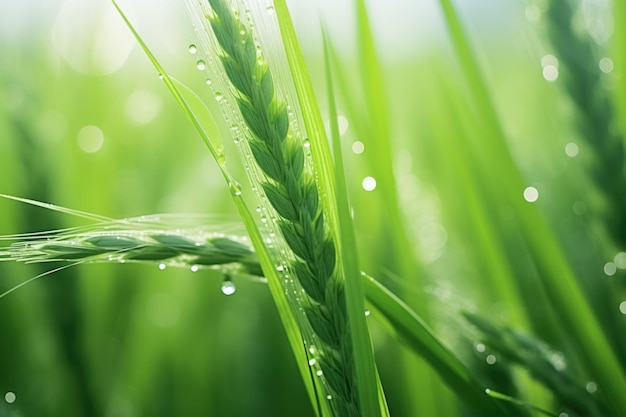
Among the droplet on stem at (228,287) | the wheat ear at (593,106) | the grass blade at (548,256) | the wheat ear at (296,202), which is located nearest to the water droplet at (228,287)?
the droplet on stem at (228,287)

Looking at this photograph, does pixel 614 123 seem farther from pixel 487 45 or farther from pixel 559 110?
pixel 487 45

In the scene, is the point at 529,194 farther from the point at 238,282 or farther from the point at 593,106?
the point at 238,282

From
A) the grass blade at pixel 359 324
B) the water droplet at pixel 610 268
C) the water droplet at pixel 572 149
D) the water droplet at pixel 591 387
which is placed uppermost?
the water droplet at pixel 572 149

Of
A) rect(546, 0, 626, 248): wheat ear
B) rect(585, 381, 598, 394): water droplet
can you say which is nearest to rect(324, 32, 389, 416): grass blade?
rect(585, 381, 598, 394): water droplet

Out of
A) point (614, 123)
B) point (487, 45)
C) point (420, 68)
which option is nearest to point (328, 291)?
point (614, 123)

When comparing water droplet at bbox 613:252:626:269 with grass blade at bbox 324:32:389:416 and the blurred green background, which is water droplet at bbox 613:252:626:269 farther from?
grass blade at bbox 324:32:389:416

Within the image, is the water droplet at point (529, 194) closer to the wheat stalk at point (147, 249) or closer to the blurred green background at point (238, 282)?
the blurred green background at point (238, 282)

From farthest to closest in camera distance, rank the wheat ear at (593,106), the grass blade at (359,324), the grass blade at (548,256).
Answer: the wheat ear at (593,106) → the grass blade at (548,256) → the grass blade at (359,324)
